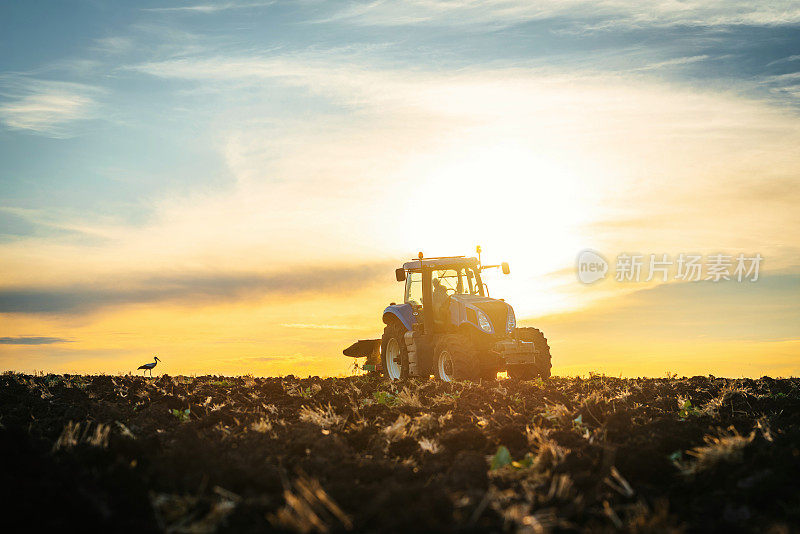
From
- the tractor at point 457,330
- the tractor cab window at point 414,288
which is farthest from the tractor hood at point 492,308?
the tractor cab window at point 414,288

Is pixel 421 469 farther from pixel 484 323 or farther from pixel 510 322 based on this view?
pixel 510 322

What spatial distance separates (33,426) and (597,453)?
289 inches

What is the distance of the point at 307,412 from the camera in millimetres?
9211

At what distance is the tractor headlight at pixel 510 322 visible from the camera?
1511 cm

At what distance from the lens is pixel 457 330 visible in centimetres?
1517

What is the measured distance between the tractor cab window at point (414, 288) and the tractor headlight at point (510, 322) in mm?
2353

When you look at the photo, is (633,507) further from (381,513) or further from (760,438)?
(760,438)

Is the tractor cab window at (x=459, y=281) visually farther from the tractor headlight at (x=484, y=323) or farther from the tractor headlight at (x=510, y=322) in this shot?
the tractor headlight at (x=484, y=323)

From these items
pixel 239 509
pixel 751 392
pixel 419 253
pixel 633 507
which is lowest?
pixel 751 392

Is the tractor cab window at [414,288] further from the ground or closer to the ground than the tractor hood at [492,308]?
further from the ground

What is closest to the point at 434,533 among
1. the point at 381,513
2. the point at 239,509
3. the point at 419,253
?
the point at 381,513

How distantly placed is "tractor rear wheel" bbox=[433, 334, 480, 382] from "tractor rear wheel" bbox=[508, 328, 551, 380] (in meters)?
1.10

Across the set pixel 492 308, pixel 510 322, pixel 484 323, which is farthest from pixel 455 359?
pixel 510 322

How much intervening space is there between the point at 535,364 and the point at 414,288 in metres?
3.80
